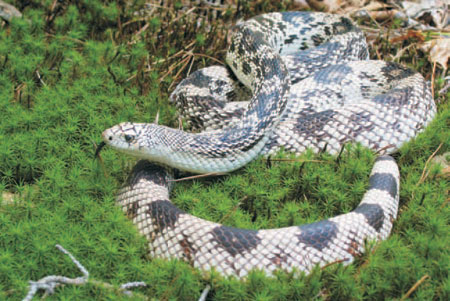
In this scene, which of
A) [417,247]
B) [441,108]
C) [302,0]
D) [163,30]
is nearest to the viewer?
[417,247]

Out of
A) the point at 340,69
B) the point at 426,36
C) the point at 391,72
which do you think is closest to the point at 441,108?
the point at 391,72

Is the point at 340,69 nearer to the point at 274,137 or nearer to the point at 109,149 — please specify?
the point at 274,137

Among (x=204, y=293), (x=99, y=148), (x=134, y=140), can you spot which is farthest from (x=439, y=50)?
(x=204, y=293)

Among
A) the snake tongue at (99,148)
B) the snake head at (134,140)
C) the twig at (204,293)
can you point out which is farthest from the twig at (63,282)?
the snake tongue at (99,148)

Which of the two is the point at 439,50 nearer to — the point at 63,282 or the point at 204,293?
the point at 204,293

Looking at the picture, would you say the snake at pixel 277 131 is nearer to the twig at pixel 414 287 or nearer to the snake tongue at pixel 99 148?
the snake tongue at pixel 99 148

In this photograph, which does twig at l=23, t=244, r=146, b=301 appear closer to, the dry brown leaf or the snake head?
the snake head
